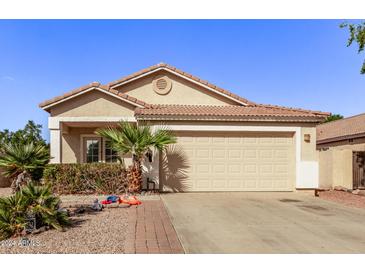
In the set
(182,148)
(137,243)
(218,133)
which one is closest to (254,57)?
(218,133)

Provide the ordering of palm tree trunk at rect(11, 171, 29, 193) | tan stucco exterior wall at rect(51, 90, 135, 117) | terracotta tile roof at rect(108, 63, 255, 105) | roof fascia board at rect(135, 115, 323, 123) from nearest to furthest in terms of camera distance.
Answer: palm tree trunk at rect(11, 171, 29, 193) → roof fascia board at rect(135, 115, 323, 123) → tan stucco exterior wall at rect(51, 90, 135, 117) → terracotta tile roof at rect(108, 63, 255, 105)

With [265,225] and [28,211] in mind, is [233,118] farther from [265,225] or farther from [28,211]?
[28,211]

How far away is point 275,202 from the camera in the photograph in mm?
10844

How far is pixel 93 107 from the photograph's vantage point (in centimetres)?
1395

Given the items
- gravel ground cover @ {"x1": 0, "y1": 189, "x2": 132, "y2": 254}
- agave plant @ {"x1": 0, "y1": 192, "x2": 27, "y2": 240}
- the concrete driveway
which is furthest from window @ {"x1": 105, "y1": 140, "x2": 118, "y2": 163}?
agave plant @ {"x1": 0, "y1": 192, "x2": 27, "y2": 240}

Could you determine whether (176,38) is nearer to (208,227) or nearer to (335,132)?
(208,227)

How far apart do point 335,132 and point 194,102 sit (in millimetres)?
12597

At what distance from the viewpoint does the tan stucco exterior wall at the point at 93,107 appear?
13852 millimetres

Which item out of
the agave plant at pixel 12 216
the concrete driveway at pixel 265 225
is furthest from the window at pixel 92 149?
the agave plant at pixel 12 216

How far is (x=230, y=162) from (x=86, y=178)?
6332 mm

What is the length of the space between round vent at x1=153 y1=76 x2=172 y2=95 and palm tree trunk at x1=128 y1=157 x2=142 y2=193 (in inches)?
234

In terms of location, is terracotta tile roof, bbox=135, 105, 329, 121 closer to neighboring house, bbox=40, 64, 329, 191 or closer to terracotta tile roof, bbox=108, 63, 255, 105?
neighboring house, bbox=40, 64, 329, 191

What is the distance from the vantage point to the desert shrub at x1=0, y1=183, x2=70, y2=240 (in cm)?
616

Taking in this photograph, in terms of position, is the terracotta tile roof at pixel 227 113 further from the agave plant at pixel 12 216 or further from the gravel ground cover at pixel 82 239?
the agave plant at pixel 12 216
